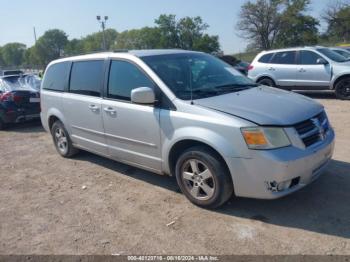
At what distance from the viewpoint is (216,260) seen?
3.32 meters

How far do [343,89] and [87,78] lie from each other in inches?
322

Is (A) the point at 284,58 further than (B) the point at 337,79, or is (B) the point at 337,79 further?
(A) the point at 284,58

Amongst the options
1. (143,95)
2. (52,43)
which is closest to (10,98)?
(143,95)

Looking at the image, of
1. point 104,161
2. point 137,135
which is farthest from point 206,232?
point 104,161

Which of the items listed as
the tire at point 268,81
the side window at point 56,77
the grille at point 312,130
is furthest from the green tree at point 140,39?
the grille at point 312,130

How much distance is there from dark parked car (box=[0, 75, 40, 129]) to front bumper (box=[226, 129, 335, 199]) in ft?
25.0

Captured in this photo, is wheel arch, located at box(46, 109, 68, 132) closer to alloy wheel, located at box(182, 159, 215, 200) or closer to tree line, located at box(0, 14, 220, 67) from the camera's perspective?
alloy wheel, located at box(182, 159, 215, 200)

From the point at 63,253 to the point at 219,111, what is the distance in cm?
211

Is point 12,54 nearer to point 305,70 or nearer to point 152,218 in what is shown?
point 305,70

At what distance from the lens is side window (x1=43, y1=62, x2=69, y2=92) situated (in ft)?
20.6

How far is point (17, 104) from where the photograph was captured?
9805 millimetres

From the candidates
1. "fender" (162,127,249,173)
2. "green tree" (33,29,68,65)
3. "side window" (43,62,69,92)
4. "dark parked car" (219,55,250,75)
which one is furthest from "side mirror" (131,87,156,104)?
"green tree" (33,29,68,65)

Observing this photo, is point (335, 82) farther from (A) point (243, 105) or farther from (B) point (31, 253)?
(B) point (31, 253)

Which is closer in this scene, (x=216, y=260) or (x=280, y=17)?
(x=216, y=260)
